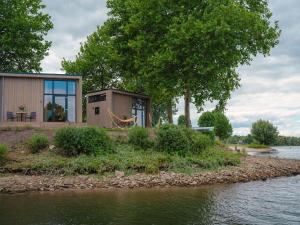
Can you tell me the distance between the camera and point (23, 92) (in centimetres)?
2905

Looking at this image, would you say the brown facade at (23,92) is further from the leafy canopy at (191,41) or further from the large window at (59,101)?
the leafy canopy at (191,41)

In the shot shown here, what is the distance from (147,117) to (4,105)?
14823 millimetres

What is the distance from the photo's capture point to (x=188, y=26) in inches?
1169

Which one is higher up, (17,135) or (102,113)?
(102,113)

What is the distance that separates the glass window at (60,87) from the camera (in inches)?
1174

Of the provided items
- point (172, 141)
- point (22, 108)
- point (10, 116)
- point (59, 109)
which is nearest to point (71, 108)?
point (59, 109)

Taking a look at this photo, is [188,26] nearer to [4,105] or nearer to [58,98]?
[58,98]

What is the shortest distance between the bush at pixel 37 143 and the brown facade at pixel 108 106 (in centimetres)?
1025

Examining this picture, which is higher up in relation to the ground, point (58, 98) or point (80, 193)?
point (58, 98)

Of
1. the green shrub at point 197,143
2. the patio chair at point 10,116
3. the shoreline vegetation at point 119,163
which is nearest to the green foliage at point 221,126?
the shoreline vegetation at point 119,163

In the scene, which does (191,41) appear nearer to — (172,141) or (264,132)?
(172,141)

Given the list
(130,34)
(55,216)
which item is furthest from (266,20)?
(55,216)

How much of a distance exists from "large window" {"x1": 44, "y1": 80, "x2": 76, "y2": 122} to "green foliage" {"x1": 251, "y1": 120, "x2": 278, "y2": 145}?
69992 millimetres

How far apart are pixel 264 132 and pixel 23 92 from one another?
73.3 meters
